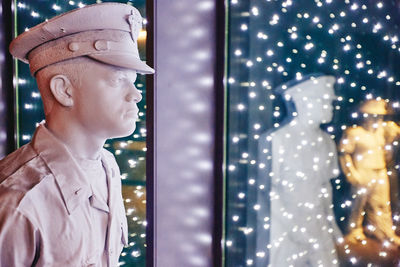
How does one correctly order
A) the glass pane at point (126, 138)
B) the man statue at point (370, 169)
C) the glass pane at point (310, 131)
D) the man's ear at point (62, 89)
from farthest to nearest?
the man statue at point (370, 169), the glass pane at point (310, 131), the glass pane at point (126, 138), the man's ear at point (62, 89)

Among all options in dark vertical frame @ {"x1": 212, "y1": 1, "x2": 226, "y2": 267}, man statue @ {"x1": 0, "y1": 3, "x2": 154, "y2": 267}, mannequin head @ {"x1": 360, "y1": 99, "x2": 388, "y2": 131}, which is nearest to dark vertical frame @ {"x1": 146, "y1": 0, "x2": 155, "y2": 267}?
dark vertical frame @ {"x1": 212, "y1": 1, "x2": 226, "y2": 267}

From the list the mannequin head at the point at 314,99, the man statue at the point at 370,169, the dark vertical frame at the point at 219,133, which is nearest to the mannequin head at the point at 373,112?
the man statue at the point at 370,169

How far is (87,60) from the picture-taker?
3.22ft

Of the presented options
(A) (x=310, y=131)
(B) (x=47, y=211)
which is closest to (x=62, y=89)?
(B) (x=47, y=211)

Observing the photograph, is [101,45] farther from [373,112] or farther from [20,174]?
[373,112]

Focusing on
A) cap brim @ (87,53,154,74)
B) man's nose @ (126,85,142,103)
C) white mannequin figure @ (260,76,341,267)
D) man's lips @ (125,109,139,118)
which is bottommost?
white mannequin figure @ (260,76,341,267)

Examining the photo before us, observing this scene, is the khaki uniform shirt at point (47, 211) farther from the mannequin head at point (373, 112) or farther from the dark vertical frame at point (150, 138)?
the mannequin head at point (373, 112)

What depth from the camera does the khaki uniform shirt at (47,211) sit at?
860 millimetres

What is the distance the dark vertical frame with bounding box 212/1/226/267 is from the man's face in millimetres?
1260

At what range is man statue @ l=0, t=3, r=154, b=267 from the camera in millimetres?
912

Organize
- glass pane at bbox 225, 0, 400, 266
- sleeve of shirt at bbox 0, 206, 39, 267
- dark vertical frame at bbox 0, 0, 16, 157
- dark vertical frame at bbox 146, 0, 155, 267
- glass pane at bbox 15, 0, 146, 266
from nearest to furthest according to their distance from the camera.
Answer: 1. sleeve of shirt at bbox 0, 206, 39, 267
2. dark vertical frame at bbox 146, 0, 155, 267
3. glass pane at bbox 15, 0, 146, 266
4. dark vertical frame at bbox 0, 0, 16, 157
5. glass pane at bbox 225, 0, 400, 266

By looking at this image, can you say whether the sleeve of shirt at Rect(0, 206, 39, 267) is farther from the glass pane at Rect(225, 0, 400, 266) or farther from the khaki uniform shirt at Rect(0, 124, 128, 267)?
the glass pane at Rect(225, 0, 400, 266)

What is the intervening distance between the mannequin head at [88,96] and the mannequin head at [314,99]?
1.49 meters

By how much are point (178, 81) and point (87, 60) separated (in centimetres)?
105
